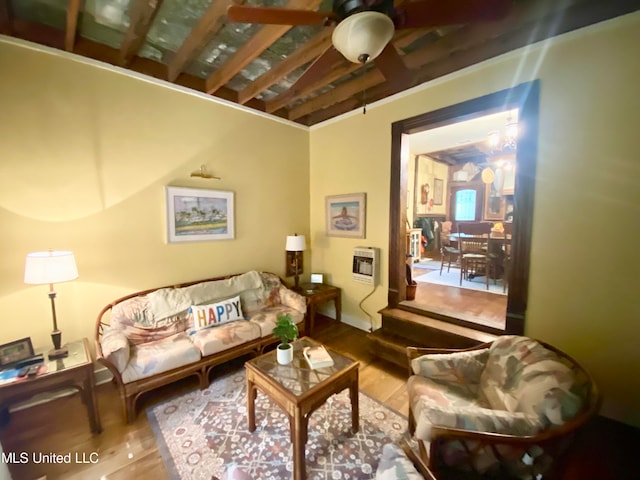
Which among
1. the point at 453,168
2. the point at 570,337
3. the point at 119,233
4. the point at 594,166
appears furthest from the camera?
the point at 453,168

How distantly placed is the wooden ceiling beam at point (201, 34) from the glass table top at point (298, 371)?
7.97ft

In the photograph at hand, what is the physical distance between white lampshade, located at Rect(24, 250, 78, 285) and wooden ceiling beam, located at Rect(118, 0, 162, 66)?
1743mm

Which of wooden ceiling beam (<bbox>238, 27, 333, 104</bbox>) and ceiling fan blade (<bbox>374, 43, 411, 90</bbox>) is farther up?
wooden ceiling beam (<bbox>238, 27, 333, 104</bbox>)

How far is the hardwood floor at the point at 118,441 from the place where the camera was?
5.17ft

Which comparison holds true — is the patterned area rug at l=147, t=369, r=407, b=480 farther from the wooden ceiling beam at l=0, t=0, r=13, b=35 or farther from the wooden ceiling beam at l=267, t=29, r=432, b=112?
the wooden ceiling beam at l=0, t=0, r=13, b=35

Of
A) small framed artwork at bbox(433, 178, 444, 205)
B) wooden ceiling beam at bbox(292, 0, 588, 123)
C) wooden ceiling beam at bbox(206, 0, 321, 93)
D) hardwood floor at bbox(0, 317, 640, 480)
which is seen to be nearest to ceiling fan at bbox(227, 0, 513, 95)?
wooden ceiling beam at bbox(206, 0, 321, 93)

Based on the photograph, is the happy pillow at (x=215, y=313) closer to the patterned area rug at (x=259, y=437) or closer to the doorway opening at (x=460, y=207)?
the patterned area rug at (x=259, y=437)

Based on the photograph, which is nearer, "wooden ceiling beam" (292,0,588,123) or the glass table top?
the glass table top

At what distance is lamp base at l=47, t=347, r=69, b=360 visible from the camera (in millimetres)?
1890

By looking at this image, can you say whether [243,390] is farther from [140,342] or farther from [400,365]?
[400,365]

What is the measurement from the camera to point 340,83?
3.01 m

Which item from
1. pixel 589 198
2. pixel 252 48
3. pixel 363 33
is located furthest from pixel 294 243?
pixel 589 198

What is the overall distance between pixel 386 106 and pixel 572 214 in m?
2.08

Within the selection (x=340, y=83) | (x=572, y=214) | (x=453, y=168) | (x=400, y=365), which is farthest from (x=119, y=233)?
(x=453, y=168)
